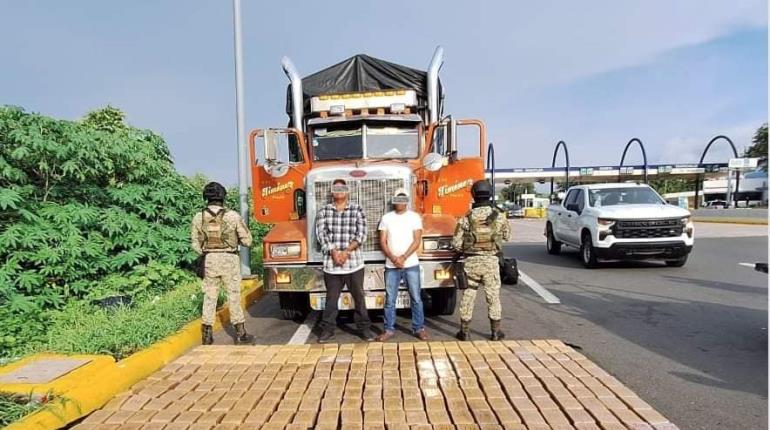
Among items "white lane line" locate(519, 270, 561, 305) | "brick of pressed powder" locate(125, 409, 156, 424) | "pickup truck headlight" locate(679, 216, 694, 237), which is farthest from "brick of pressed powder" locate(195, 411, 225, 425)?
"pickup truck headlight" locate(679, 216, 694, 237)

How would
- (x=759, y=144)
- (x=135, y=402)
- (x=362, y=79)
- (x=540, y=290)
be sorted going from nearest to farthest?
(x=135, y=402) → (x=362, y=79) → (x=540, y=290) → (x=759, y=144)

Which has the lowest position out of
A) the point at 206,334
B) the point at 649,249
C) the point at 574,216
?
the point at 206,334

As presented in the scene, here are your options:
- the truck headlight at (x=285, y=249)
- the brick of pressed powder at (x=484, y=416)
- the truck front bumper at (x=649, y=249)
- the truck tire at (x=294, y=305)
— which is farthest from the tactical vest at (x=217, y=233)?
the truck front bumper at (x=649, y=249)

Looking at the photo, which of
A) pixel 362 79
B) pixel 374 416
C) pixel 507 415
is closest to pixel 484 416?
pixel 507 415

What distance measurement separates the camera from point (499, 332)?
527cm

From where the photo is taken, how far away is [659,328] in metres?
5.70

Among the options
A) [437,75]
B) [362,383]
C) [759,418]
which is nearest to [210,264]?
[362,383]

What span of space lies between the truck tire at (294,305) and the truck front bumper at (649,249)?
21.3 ft

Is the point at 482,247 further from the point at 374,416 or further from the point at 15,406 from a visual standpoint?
the point at 15,406

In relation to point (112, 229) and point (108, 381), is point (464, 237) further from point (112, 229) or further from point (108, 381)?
point (112, 229)

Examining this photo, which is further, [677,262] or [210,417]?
[677,262]

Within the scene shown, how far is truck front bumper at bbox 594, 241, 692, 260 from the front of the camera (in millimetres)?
9680

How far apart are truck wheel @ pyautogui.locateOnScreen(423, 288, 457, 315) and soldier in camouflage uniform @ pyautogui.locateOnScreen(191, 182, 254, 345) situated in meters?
2.33

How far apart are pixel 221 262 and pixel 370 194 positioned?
1800 mm
